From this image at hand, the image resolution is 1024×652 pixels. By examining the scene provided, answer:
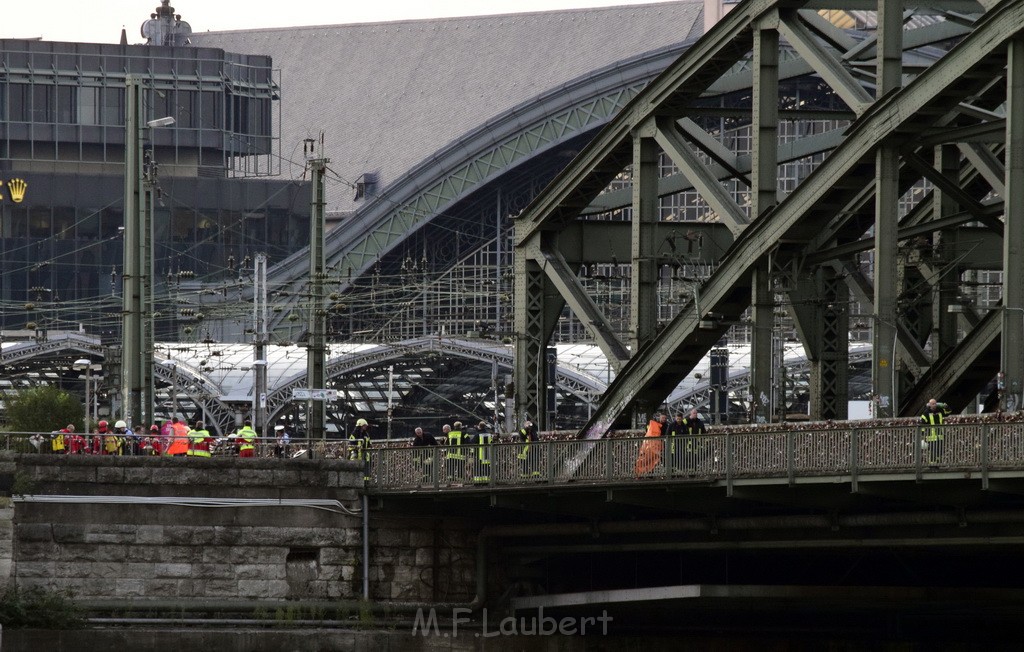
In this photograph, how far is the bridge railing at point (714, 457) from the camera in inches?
1241

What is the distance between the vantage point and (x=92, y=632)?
37188 mm

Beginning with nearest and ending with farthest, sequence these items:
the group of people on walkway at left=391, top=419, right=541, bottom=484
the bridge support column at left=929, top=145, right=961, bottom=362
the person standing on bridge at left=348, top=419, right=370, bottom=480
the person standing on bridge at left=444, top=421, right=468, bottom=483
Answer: the group of people on walkway at left=391, top=419, right=541, bottom=484, the person standing on bridge at left=444, top=421, right=468, bottom=483, the person standing on bridge at left=348, top=419, right=370, bottom=480, the bridge support column at left=929, top=145, right=961, bottom=362

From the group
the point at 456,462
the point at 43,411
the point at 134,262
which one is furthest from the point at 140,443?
the point at 43,411

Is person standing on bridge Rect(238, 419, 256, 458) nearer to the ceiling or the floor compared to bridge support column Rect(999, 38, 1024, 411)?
nearer to the floor

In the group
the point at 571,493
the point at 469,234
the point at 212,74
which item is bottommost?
the point at 571,493

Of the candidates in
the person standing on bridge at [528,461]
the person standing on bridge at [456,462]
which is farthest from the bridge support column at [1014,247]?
the person standing on bridge at [456,462]

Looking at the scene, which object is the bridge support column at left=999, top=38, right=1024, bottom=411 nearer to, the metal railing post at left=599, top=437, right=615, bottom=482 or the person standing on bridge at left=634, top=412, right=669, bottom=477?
the person standing on bridge at left=634, top=412, right=669, bottom=477

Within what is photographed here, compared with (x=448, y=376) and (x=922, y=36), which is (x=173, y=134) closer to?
(x=448, y=376)

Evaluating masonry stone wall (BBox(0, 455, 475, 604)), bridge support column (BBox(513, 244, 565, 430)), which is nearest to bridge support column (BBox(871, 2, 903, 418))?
masonry stone wall (BBox(0, 455, 475, 604))

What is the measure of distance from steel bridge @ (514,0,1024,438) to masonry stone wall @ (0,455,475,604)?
6.55m

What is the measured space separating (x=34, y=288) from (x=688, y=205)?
1302 inches

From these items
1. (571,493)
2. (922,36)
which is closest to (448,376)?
(922,36)

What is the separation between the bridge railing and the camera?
1241 inches

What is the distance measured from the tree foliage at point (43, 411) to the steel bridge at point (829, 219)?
33534mm
